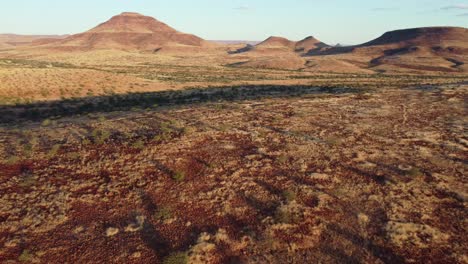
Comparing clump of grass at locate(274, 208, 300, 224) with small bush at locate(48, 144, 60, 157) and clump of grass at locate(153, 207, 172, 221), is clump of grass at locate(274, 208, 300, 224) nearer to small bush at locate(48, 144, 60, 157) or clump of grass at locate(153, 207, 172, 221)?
clump of grass at locate(153, 207, 172, 221)

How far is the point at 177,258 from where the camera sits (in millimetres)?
7363

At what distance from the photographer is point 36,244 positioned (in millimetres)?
7938

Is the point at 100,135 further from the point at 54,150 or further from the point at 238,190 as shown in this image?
the point at 238,190

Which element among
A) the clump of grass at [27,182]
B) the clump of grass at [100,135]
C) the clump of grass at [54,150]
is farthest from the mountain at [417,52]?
Answer: the clump of grass at [27,182]

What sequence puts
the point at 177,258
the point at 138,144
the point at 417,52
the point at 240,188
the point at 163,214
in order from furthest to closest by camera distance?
the point at 417,52 → the point at 138,144 → the point at 240,188 → the point at 163,214 → the point at 177,258

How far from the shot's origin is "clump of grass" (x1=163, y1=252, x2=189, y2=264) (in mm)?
7273

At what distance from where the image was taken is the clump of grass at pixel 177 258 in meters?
7.27

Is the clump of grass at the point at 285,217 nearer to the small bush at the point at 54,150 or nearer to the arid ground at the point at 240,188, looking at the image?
the arid ground at the point at 240,188

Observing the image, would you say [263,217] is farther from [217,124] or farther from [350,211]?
[217,124]

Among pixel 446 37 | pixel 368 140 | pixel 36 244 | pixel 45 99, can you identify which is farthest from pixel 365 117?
pixel 446 37

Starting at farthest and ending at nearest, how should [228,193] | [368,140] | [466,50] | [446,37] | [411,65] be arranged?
[446,37] → [466,50] → [411,65] → [368,140] → [228,193]

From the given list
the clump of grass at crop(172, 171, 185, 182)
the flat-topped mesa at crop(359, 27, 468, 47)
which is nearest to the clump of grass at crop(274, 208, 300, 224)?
the clump of grass at crop(172, 171, 185, 182)

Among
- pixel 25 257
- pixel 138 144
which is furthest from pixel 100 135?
pixel 25 257

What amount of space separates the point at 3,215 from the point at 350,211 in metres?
8.58
